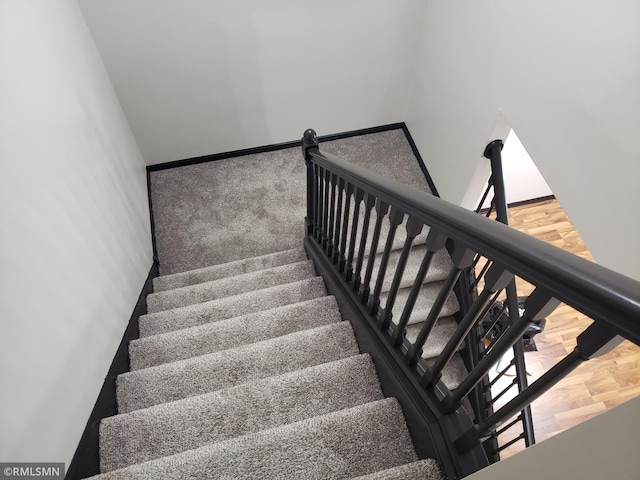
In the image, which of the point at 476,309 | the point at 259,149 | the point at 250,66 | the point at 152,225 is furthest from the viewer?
the point at 259,149

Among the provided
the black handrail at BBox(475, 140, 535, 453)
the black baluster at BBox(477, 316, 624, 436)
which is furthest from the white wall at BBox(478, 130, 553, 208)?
the black baluster at BBox(477, 316, 624, 436)

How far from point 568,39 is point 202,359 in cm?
214

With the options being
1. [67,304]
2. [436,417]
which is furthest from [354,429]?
[67,304]

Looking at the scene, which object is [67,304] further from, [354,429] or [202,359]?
[354,429]

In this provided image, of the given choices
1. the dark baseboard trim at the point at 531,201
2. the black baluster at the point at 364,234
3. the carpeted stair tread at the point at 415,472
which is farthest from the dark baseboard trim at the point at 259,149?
the carpeted stair tread at the point at 415,472

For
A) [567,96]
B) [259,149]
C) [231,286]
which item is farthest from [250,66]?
[567,96]

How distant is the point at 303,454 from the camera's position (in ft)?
4.32

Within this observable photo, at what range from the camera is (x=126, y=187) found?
121 inches

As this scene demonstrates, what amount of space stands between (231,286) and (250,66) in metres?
1.87

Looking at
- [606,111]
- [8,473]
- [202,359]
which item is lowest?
[8,473]

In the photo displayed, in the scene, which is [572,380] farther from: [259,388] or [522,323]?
[522,323]

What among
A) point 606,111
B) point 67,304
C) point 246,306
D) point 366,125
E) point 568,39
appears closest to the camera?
point 67,304

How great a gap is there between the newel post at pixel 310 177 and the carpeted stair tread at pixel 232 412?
1.09m

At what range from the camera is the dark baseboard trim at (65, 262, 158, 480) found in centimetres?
155
